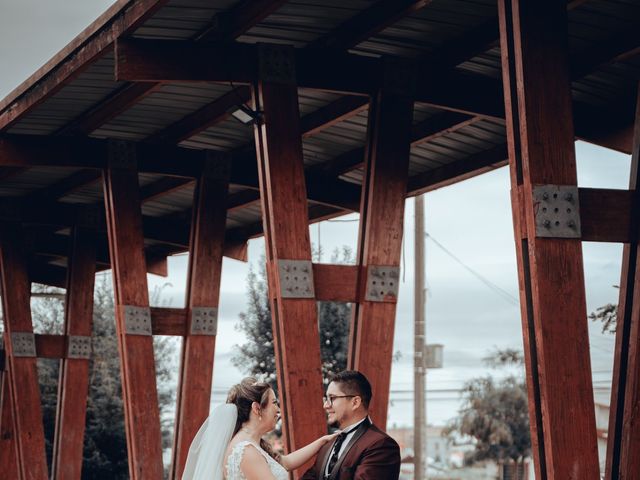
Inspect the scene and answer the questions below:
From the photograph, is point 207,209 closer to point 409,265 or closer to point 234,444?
point 234,444

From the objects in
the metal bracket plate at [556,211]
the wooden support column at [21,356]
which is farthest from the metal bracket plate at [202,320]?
the metal bracket plate at [556,211]

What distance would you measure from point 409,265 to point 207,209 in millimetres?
68671

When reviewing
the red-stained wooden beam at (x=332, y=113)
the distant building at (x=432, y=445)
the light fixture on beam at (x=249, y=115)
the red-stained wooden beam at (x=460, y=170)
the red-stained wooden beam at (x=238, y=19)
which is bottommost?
the distant building at (x=432, y=445)

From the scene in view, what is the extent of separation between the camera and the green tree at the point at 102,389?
1177 inches

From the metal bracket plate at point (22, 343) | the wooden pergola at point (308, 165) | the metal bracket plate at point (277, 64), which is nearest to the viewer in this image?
the wooden pergola at point (308, 165)

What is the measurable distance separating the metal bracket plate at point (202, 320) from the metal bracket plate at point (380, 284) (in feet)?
14.0

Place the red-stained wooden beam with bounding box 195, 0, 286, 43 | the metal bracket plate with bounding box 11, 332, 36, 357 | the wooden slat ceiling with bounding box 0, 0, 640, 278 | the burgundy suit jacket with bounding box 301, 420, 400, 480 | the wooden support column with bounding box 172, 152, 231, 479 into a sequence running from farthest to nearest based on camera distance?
1. the metal bracket plate with bounding box 11, 332, 36, 357
2. the wooden support column with bounding box 172, 152, 231, 479
3. the wooden slat ceiling with bounding box 0, 0, 640, 278
4. the red-stained wooden beam with bounding box 195, 0, 286, 43
5. the burgundy suit jacket with bounding box 301, 420, 400, 480

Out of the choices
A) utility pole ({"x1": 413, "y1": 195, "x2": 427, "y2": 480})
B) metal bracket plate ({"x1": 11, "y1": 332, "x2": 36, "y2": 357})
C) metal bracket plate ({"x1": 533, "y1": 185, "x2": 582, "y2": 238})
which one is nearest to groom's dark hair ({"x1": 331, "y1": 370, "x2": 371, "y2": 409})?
metal bracket plate ({"x1": 533, "y1": 185, "x2": 582, "y2": 238})

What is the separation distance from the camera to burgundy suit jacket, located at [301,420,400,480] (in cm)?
699

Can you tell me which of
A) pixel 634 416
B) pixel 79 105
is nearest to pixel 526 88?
pixel 634 416

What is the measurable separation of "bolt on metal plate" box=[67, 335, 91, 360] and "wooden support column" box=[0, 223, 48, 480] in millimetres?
569

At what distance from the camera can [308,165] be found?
15531mm

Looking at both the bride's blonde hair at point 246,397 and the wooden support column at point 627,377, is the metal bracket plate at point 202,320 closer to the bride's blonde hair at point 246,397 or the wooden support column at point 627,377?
the bride's blonde hair at point 246,397

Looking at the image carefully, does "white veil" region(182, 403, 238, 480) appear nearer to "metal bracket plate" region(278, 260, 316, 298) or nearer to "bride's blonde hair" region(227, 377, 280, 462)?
"bride's blonde hair" region(227, 377, 280, 462)
